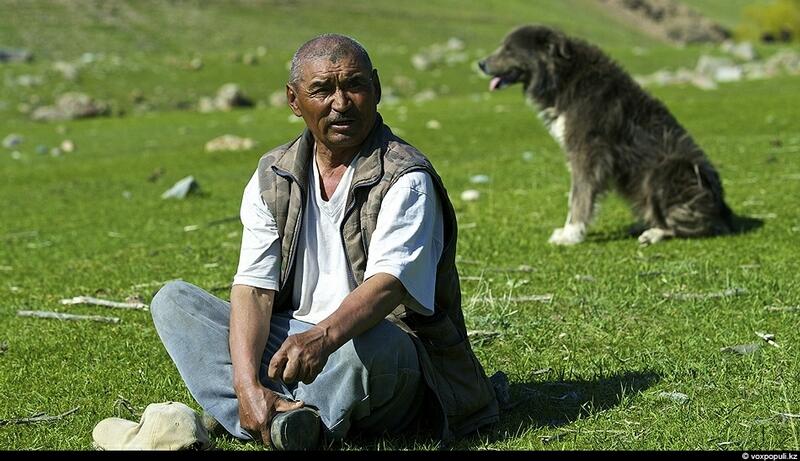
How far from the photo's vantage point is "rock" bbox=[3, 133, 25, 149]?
22.7 m

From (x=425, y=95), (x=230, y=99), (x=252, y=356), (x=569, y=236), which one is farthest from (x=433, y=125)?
(x=252, y=356)

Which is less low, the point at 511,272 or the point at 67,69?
the point at 511,272

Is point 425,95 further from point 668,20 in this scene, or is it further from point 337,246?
point 668,20

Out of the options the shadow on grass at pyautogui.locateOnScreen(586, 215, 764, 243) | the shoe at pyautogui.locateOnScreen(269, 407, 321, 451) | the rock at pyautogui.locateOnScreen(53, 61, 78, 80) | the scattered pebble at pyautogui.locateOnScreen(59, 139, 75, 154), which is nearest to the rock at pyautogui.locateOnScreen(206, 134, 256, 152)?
the scattered pebble at pyautogui.locateOnScreen(59, 139, 75, 154)

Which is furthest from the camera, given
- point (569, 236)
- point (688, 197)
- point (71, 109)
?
point (71, 109)

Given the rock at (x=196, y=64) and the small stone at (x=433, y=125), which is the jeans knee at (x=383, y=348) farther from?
the rock at (x=196, y=64)

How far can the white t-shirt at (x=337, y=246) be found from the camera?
4160mm

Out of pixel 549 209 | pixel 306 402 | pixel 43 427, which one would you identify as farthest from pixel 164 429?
pixel 549 209

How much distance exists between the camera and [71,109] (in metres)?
28.2

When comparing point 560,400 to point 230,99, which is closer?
point 560,400

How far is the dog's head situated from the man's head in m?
6.10

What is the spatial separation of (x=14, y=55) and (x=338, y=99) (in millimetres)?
34307

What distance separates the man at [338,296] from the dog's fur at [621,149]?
533 cm

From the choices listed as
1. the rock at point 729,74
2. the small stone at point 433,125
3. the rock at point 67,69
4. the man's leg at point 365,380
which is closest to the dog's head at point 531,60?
the man's leg at point 365,380
